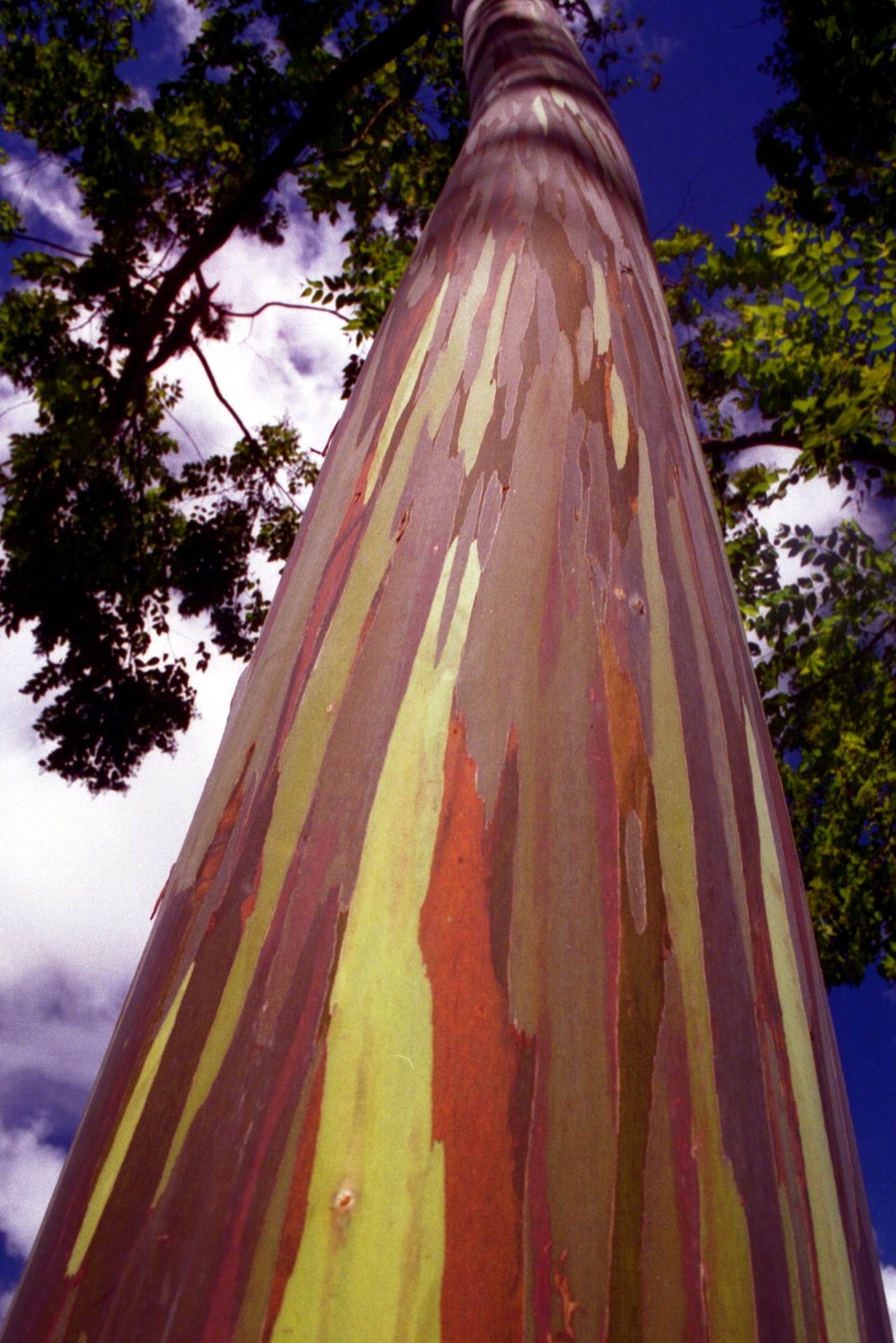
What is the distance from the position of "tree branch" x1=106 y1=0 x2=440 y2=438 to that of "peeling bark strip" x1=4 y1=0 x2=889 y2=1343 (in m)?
4.30

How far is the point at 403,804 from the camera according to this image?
597 millimetres

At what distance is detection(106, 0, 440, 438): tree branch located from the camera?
449 cm

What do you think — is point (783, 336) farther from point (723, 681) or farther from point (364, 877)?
point (364, 877)

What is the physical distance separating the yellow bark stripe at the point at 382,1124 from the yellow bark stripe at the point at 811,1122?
274 millimetres

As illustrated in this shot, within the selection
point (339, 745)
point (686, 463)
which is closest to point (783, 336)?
point (686, 463)

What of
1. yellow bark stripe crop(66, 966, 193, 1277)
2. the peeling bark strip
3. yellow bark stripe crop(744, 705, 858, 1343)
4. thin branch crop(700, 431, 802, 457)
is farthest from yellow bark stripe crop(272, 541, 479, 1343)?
thin branch crop(700, 431, 802, 457)

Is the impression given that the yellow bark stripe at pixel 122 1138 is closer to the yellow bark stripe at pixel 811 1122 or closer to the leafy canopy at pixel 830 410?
the yellow bark stripe at pixel 811 1122

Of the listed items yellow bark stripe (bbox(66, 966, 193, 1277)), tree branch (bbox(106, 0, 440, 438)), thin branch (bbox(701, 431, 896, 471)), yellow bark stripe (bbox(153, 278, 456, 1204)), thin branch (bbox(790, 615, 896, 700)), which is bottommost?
yellow bark stripe (bbox(66, 966, 193, 1277))

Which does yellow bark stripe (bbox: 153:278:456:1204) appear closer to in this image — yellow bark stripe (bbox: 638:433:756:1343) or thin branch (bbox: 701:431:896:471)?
yellow bark stripe (bbox: 638:433:756:1343)

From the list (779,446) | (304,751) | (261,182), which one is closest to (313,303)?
(261,182)

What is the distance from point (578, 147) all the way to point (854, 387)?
84.4 inches

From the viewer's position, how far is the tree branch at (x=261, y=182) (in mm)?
4488

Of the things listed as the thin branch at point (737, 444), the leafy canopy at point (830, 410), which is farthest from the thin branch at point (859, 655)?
the thin branch at point (737, 444)

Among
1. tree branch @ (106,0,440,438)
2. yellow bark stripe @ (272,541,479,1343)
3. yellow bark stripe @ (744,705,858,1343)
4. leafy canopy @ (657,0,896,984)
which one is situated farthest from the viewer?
tree branch @ (106,0,440,438)
